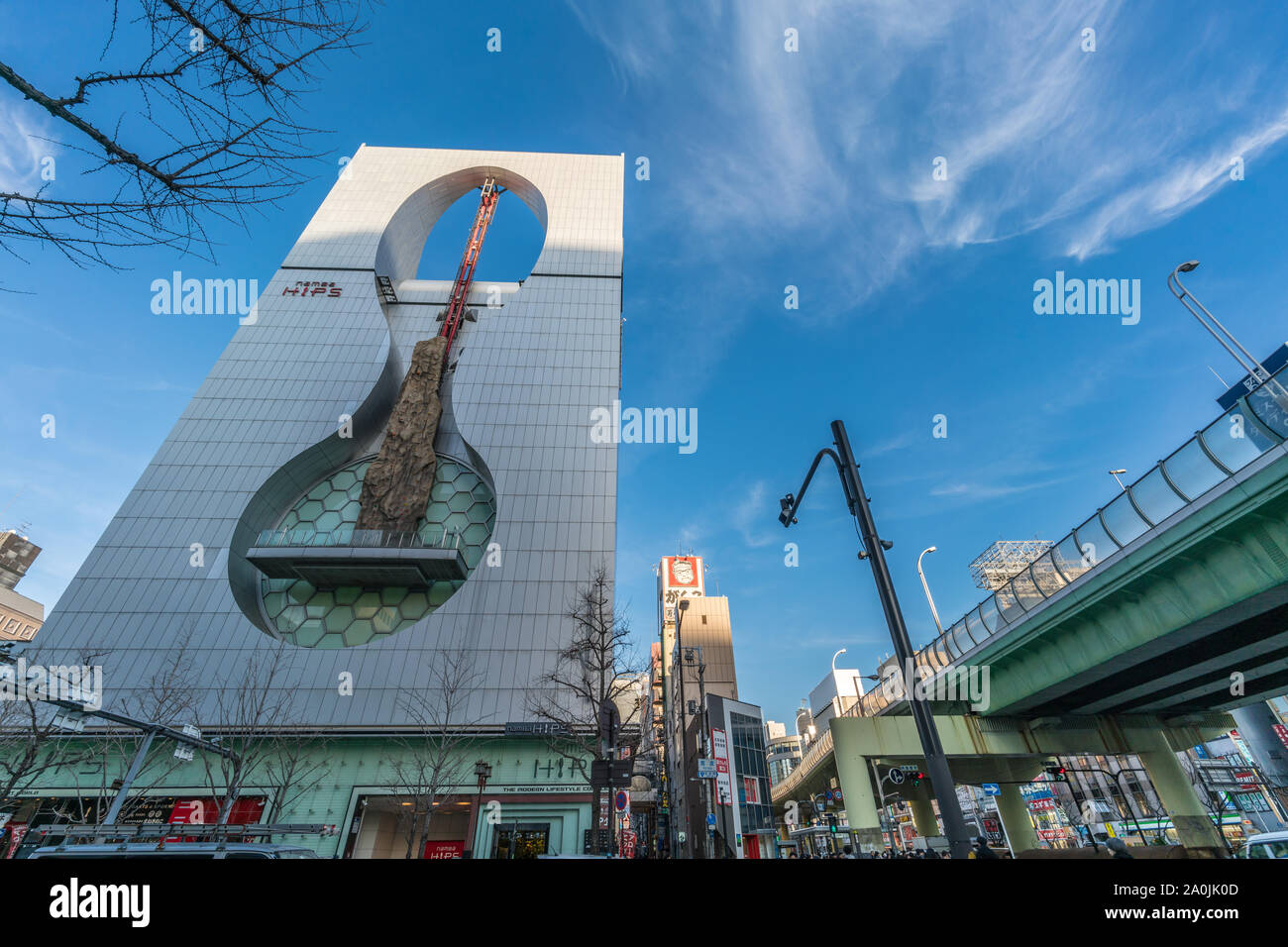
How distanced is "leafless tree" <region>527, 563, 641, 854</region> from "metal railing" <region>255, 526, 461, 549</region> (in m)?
9.07

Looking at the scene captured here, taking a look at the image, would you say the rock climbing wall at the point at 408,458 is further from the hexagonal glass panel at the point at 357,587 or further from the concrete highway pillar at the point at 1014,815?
Result: the concrete highway pillar at the point at 1014,815

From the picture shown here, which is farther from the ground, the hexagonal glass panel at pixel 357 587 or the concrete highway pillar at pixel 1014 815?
the hexagonal glass panel at pixel 357 587

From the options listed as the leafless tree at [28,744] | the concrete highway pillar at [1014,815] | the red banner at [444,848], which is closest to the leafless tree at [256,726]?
the leafless tree at [28,744]

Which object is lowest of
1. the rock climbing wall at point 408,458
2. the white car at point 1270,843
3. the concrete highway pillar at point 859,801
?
the white car at point 1270,843

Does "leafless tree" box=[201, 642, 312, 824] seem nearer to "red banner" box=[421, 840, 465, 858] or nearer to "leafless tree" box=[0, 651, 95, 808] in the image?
"leafless tree" box=[0, 651, 95, 808]

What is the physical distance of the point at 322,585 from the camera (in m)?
28.9

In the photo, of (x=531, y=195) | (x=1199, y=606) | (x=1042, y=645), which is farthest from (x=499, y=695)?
(x=531, y=195)

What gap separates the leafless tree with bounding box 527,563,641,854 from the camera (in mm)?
21312

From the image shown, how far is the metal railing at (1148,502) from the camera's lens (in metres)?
9.48

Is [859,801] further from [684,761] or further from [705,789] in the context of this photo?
[684,761]

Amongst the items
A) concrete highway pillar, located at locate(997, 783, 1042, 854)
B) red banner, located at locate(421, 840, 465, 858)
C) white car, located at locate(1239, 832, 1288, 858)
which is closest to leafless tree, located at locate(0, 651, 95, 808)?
red banner, located at locate(421, 840, 465, 858)

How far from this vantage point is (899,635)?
8734mm

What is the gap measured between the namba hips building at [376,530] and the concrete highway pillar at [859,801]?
10.8 m
